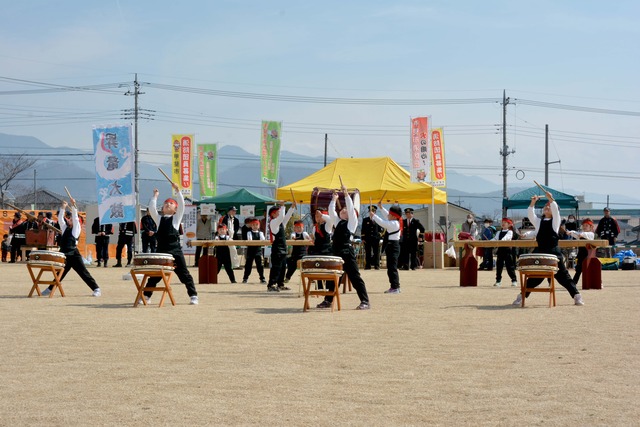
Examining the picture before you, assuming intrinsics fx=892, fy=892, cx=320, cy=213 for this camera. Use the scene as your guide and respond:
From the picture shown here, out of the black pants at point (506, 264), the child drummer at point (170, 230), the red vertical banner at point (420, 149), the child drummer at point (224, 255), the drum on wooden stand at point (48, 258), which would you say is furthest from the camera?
the red vertical banner at point (420, 149)

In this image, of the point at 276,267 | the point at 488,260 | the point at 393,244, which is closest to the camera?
the point at 393,244

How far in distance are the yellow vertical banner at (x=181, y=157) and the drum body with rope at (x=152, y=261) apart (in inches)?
874

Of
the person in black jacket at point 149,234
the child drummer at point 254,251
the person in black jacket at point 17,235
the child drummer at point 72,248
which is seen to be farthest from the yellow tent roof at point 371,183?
the child drummer at point 72,248

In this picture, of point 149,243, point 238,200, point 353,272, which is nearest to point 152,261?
point 353,272

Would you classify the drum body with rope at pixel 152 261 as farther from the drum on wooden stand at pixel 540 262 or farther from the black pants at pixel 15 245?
the black pants at pixel 15 245

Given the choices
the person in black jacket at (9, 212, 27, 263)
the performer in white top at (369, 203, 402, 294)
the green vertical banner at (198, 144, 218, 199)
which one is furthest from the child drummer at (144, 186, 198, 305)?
the green vertical banner at (198, 144, 218, 199)

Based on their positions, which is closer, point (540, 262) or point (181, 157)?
point (540, 262)

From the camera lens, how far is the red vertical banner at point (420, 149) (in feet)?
95.4

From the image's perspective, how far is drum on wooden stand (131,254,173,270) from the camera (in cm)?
1379

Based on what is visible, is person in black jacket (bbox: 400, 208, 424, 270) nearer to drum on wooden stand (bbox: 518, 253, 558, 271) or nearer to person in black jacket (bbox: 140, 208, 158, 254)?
person in black jacket (bbox: 140, 208, 158, 254)

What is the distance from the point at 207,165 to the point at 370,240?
39.9ft

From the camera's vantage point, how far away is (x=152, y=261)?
45.2 ft

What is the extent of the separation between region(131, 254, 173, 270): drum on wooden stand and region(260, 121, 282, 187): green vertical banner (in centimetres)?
1833

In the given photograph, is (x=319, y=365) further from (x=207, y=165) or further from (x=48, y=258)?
(x=207, y=165)
